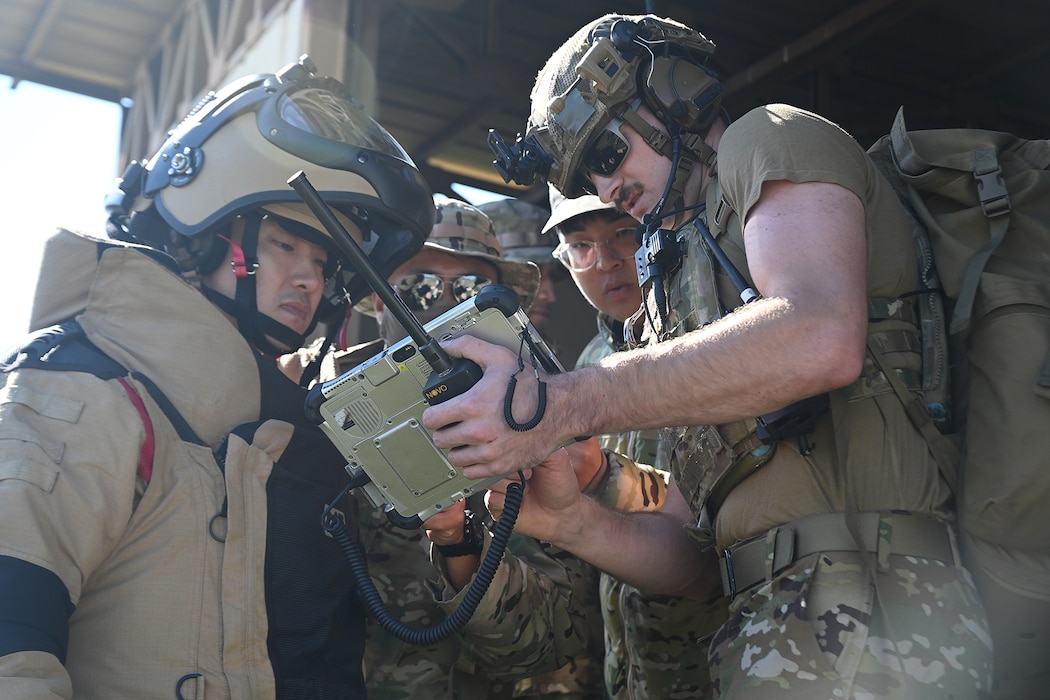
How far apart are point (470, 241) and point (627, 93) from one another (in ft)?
6.22

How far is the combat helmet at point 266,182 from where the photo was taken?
3188mm

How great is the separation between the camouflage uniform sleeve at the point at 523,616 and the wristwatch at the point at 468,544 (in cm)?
3

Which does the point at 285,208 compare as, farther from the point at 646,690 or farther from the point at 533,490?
the point at 646,690

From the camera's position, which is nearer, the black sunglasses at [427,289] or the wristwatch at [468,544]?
the wristwatch at [468,544]

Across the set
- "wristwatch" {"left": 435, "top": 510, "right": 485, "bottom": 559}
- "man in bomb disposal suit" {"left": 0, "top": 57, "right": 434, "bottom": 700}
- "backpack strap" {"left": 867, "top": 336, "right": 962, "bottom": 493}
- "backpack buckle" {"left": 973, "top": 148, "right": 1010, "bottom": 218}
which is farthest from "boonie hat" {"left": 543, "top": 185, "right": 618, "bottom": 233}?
"backpack strap" {"left": 867, "top": 336, "right": 962, "bottom": 493}

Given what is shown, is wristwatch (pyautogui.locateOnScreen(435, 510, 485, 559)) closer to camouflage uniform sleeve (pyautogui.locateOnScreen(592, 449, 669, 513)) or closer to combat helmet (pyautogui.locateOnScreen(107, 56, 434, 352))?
camouflage uniform sleeve (pyautogui.locateOnScreen(592, 449, 669, 513))

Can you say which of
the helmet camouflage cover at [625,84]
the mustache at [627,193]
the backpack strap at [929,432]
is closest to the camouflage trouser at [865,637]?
the backpack strap at [929,432]

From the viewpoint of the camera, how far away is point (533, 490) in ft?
9.21

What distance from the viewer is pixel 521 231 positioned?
21.5 ft

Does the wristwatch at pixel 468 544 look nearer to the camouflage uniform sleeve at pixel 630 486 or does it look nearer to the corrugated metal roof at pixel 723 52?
the camouflage uniform sleeve at pixel 630 486

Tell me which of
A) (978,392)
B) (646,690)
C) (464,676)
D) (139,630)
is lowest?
(646,690)

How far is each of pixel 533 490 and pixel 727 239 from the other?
2.82 ft

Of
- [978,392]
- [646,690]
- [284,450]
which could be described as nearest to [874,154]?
[978,392]

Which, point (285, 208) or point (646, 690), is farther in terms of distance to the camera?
point (646, 690)
